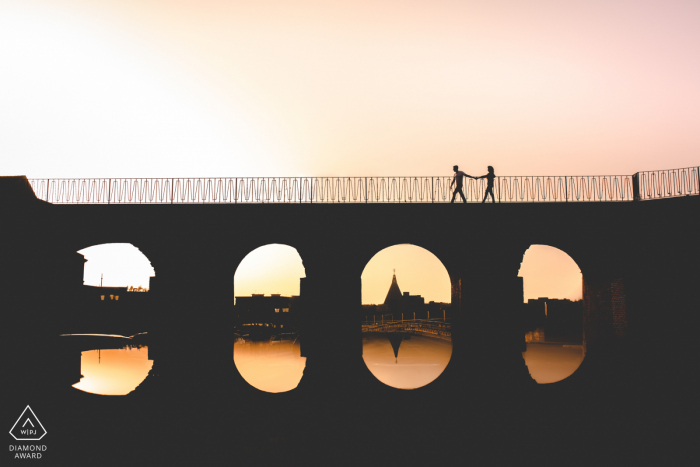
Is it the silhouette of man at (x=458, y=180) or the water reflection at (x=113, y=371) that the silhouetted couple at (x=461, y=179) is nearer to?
the silhouette of man at (x=458, y=180)

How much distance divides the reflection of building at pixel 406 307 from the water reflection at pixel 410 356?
9.90 ft

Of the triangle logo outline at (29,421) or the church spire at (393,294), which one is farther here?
the church spire at (393,294)

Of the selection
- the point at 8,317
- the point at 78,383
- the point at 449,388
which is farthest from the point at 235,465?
the point at 8,317

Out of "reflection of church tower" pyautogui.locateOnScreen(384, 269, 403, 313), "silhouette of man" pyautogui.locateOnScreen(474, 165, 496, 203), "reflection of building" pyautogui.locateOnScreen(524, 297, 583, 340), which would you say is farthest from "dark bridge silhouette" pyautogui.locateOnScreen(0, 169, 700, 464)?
"reflection of church tower" pyautogui.locateOnScreen(384, 269, 403, 313)

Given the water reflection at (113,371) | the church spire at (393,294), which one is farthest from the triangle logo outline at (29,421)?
the church spire at (393,294)

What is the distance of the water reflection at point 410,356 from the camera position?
16.6 meters

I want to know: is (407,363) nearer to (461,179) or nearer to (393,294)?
(461,179)

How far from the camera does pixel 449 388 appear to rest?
39.7ft

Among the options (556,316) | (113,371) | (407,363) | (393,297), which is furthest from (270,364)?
(393,297)

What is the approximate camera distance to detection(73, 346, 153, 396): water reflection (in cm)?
1338

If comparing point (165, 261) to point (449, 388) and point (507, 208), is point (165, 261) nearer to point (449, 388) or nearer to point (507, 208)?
point (449, 388)

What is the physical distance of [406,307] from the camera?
59406 mm

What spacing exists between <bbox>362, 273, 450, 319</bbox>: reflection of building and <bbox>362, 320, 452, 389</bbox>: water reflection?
302cm

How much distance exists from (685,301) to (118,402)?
15549 millimetres
